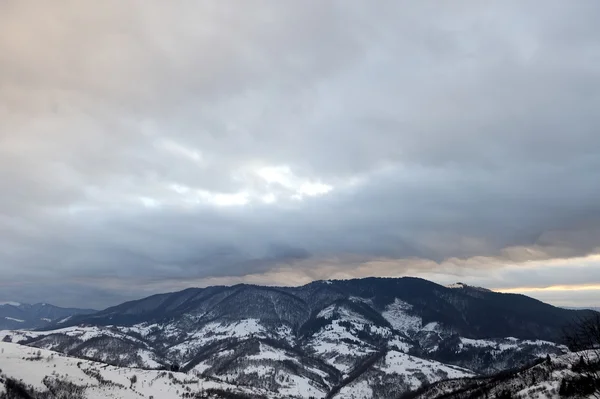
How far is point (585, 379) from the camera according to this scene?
12581 cm

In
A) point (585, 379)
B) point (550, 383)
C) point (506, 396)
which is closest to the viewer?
point (585, 379)

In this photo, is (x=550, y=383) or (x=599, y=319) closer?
A: (x=599, y=319)

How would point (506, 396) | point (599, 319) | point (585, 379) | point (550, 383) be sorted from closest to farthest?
1. point (599, 319)
2. point (585, 379)
3. point (550, 383)
4. point (506, 396)

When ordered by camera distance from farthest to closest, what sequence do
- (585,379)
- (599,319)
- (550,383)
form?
(550,383), (585,379), (599,319)

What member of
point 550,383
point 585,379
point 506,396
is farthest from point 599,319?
point 506,396

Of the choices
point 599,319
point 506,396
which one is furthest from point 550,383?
point 599,319

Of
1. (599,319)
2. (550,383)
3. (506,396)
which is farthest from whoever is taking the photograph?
(506,396)

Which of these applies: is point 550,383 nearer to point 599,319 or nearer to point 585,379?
point 585,379

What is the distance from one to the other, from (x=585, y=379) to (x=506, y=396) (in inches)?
3008

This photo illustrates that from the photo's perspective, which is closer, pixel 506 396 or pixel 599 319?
pixel 599 319

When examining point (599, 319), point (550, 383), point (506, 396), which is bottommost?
point (506, 396)

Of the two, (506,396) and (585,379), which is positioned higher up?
(585,379)

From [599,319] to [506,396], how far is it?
410ft

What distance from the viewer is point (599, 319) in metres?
90.6
